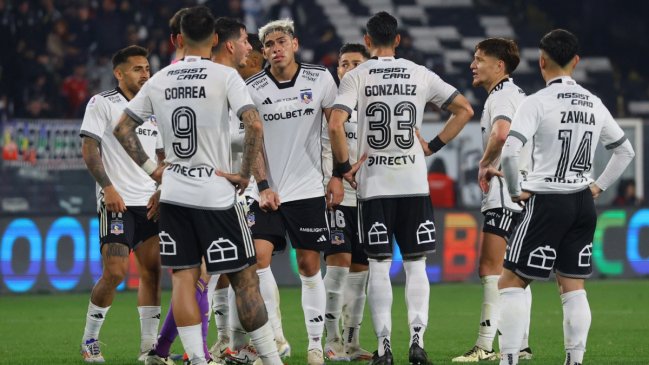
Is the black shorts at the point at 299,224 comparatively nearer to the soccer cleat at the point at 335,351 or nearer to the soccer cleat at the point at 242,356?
the soccer cleat at the point at 242,356

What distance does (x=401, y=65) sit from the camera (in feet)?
26.8

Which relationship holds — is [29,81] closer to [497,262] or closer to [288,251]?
[288,251]

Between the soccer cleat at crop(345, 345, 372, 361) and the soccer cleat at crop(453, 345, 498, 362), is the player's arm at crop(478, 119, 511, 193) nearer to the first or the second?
the soccer cleat at crop(453, 345, 498, 362)

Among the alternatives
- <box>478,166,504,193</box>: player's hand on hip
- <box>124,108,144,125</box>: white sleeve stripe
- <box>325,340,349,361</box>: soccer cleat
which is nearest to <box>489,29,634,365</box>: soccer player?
<box>478,166,504,193</box>: player's hand on hip

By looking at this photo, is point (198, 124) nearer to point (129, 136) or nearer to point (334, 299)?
point (129, 136)

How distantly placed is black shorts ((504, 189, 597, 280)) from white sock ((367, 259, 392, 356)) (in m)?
1.06

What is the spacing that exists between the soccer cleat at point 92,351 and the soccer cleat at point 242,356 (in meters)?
0.91

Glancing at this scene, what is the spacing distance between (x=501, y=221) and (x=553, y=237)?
187 cm

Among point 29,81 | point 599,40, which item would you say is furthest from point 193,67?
point 599,40

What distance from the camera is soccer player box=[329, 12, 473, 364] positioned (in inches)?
320

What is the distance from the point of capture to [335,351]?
905cm

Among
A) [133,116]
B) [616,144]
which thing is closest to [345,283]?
[616,144]

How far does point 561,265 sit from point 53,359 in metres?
3.85

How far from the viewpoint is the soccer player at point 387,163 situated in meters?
8.12
